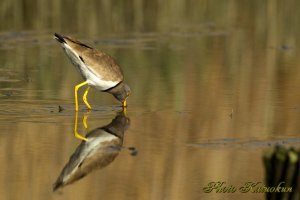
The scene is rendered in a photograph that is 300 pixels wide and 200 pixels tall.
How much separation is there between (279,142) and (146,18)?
1021 centimetres

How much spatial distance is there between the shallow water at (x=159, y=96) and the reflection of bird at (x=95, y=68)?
27cm

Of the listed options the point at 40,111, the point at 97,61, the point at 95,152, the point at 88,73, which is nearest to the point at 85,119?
the point at 40,111

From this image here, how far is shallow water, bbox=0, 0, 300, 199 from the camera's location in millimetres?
7578

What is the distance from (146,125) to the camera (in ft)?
31.1

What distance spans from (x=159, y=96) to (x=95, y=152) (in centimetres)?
304

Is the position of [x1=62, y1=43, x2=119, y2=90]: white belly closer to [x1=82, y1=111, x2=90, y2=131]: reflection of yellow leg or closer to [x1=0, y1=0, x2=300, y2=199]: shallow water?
[x1=0, y1=0, x2=300, y2=199]: shallow water

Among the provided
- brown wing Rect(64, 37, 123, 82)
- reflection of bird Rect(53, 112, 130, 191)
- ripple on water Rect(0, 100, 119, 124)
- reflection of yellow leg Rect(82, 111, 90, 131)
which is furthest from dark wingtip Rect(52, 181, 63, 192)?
brown wing Rect(64, 37, 123, 82)

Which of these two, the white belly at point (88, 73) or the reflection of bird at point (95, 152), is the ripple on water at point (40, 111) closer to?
the white belly at point (88, 73)

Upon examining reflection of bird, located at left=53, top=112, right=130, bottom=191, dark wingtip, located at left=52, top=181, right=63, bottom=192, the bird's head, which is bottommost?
dark wingtip, located at left=52, top=181, right=63, bottom=192

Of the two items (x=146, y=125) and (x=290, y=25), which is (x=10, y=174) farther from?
(x=290, y=25)

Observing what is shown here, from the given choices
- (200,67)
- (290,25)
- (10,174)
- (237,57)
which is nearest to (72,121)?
(10,174)

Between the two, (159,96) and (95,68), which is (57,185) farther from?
(159,96)

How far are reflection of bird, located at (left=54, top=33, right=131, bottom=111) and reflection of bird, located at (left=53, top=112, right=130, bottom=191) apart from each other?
90 cm

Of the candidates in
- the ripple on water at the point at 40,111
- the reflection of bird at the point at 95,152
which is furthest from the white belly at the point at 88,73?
the reflection of bird at the point at 95,152
